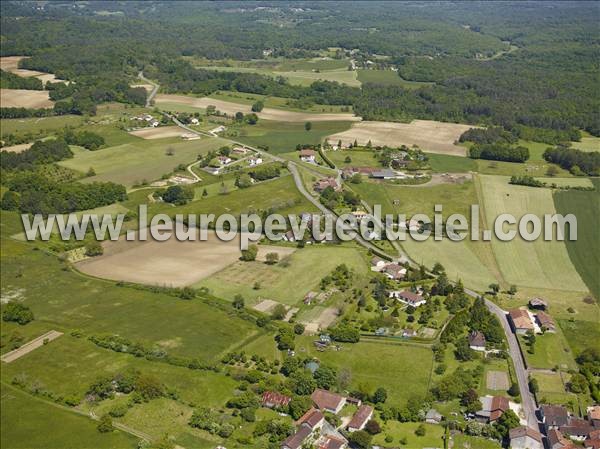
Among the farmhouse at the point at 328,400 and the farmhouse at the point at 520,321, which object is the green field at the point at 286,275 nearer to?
the farmhouse at the point at 328,400

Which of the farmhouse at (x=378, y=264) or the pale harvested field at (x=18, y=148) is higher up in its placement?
the pale harvested field at (x=18, y=148)

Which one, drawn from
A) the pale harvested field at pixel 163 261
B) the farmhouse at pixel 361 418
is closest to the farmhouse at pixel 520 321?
the farmhouse at pixel 361 418

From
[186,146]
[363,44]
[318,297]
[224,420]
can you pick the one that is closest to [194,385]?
[224,420]

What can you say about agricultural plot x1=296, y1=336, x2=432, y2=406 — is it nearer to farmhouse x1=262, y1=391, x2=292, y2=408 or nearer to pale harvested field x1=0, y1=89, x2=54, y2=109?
farmhouse x1=262, y1=391, x2=292, y2=408

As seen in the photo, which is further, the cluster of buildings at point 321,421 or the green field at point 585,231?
the green field at point 585,231

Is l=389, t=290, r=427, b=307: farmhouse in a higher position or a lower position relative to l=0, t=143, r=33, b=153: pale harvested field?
lower

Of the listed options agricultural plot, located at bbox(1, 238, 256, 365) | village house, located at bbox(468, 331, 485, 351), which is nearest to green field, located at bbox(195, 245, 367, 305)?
agricultural plot, located at bbox(1, 238, 256, 365)
